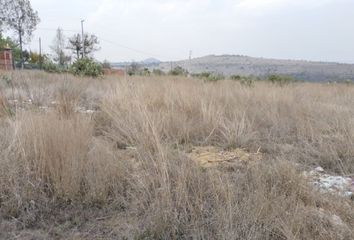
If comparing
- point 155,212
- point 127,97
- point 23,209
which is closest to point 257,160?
point 155,212

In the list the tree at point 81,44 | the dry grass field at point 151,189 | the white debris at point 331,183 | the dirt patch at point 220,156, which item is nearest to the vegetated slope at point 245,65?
the tree at point 81,44

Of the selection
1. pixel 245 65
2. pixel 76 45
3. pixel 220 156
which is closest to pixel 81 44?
pixel 76 45

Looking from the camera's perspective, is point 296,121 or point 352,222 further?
point 296,121

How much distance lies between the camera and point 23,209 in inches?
97.0

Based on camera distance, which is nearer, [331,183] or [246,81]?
[331,183]

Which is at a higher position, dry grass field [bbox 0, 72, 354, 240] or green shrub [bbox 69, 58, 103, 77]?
green shrub [bbox 69, 58, 103, 77]

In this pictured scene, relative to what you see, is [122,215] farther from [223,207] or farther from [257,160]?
[257,160]

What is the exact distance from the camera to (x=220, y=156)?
12.4 feet

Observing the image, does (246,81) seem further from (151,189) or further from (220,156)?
(151,189)

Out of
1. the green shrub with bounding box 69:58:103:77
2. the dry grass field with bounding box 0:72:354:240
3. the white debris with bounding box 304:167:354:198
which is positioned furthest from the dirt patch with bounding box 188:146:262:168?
the green shrub with bounding box 69:58:103:77

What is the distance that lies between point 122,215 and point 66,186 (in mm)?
505

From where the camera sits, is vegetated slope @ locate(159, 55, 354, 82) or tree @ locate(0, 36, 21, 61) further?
vegetated slope @ locate(159, 55, 354, 82)

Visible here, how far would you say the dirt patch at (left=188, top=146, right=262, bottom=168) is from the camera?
3.43 m

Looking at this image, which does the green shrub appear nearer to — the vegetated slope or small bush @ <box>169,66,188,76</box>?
small bush @ <box>169,66,188,76</box>
